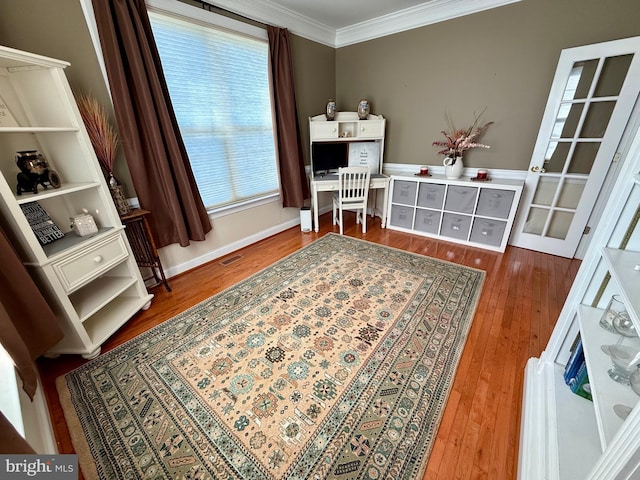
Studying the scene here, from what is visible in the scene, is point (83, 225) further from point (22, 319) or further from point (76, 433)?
point (76, 433)

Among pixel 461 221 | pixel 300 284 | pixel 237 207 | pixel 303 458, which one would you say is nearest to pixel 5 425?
pixel 303 458

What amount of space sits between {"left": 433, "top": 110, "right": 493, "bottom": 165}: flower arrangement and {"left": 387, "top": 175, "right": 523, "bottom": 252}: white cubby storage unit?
Answer: 0.31 m

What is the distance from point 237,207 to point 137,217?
1.08m

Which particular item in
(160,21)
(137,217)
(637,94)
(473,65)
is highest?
(160,21)

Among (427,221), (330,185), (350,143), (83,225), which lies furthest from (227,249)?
(427,221)

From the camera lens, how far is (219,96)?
2.45 meters

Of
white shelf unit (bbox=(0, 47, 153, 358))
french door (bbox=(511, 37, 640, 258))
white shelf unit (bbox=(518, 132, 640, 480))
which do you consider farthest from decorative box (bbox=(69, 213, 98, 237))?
french door (bbox=(511, 37, 640, 258))

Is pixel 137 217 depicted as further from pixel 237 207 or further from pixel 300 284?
pixel 300 284

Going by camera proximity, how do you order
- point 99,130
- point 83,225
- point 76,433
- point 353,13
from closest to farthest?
point 76,433, point 83,225, point 99,130, point 353,13

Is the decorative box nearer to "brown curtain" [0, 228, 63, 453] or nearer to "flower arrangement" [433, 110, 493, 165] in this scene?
"brown curtain" [0, 228, 63, 453]

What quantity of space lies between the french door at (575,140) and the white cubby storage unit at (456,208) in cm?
30

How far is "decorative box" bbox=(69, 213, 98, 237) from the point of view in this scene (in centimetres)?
155

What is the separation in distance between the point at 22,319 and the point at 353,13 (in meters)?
3.93

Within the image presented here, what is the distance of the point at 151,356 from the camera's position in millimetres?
1552
